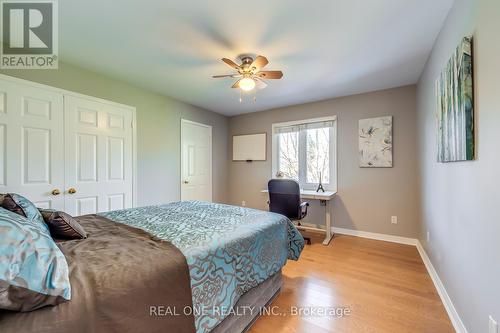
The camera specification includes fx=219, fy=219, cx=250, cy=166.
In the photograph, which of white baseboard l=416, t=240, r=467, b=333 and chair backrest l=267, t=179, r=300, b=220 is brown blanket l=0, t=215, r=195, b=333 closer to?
white baseboard l=416, t=240, r=467, b=333

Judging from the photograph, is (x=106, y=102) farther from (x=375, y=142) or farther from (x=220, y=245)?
(x=375, y=142)

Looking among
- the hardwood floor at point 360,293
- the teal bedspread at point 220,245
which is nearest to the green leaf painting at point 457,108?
the hardwood floor at point 360,293

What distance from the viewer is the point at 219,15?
1.80 m

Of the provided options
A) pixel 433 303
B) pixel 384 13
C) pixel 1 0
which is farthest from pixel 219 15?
pixel 433 303

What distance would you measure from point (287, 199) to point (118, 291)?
8.46 feet

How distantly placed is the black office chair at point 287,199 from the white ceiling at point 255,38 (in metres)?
1.47

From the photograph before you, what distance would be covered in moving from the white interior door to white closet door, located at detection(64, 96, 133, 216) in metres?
1.02

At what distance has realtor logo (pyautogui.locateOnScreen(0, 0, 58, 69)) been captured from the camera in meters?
1.77

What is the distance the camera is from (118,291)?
88 centimetres

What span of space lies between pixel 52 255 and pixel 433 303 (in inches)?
104

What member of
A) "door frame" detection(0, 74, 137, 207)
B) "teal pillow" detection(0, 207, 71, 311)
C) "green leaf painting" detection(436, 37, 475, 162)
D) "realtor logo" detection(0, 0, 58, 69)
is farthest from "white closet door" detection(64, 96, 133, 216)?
"green leaf painting" detection(436, 37, 475, 162)

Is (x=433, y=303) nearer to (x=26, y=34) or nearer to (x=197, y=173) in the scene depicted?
(x=197, y=173)

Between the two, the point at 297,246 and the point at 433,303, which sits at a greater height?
the point at 297,246

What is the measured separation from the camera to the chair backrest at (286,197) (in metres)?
3.16
